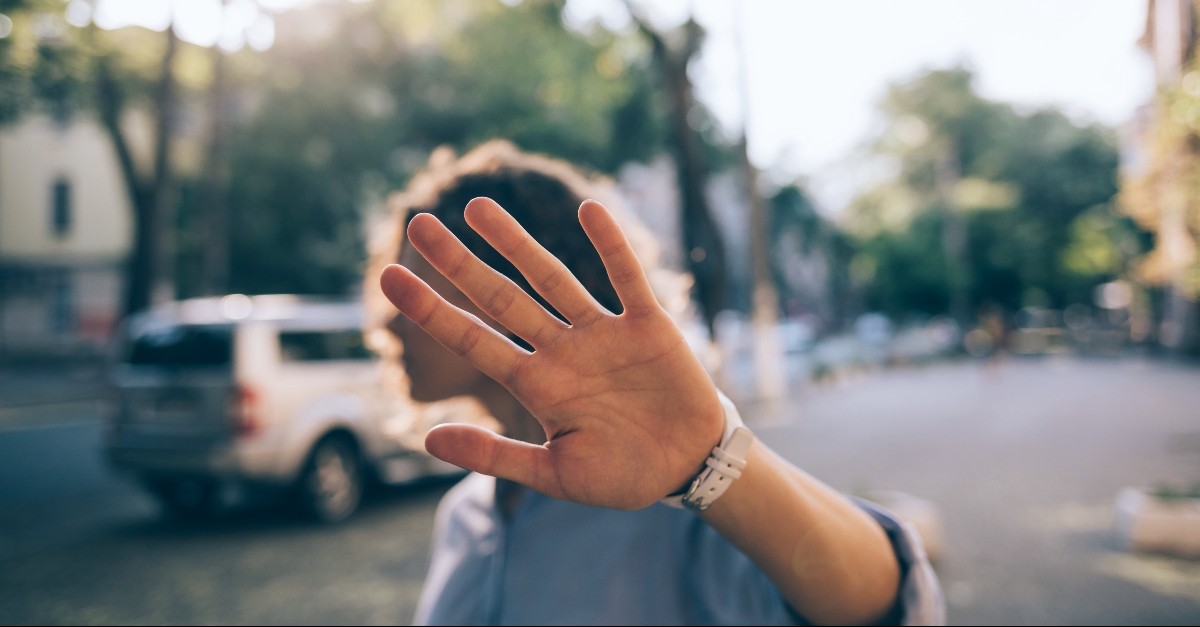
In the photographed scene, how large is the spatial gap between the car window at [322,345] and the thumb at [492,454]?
20.2 ft

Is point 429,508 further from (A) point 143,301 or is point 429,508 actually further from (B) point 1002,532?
(A) point 143,301

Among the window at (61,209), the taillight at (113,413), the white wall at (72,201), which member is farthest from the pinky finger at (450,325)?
the window at (61,209)

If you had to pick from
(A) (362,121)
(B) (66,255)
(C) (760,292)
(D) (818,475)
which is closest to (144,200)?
(A) (362,121)

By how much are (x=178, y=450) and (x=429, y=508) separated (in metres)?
2.04

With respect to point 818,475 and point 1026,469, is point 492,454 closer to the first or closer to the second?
point 818,475

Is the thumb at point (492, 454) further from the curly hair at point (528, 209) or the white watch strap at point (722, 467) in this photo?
the curly hair at point (528, 209)

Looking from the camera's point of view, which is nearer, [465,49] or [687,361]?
[687,361]

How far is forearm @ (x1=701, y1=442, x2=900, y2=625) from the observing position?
117 centimetres

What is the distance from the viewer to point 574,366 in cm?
100

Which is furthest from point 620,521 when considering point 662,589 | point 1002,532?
point 1002,532

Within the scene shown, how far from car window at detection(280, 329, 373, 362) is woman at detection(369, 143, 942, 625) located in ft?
17.4

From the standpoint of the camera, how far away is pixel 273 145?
2225 cm

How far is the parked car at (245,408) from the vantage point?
6.27 m

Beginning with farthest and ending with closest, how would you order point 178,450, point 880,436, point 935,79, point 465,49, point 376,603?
point 935,79 < point 465,49 < point 880,436 < point 178,450 < point 376,603
